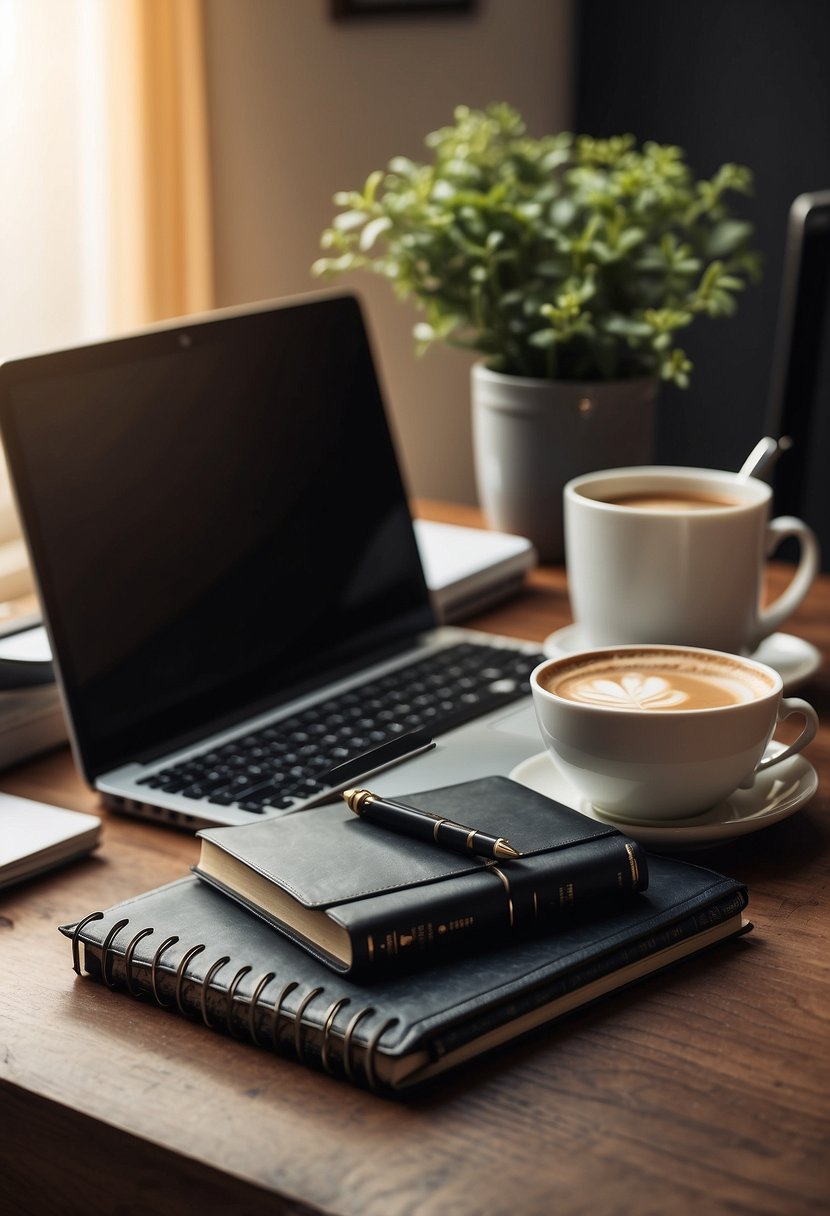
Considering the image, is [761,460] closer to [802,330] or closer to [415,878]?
[802,330]

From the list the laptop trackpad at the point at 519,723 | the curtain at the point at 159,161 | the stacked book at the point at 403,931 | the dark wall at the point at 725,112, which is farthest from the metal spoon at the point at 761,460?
the dark wall at the point at 725,112

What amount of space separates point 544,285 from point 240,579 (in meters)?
0.47

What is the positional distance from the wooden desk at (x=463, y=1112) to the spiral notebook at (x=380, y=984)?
0.03 feet

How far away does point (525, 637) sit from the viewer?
1.23 meters

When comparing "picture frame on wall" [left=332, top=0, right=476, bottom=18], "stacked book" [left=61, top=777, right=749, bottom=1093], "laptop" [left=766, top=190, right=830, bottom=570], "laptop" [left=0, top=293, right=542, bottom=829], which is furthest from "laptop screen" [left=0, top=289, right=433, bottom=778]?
"picture frame on wall" [left=332, top=0, right=476, bottom=18]

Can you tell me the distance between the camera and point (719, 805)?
32.6 inches

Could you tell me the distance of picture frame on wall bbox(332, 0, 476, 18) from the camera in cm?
173

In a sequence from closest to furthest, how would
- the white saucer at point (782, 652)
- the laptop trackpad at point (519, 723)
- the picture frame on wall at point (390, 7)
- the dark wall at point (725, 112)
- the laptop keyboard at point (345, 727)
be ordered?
the laptop keyboard at point (345, 727), the laptop trackpad at point (519, 723), the white saucer at point (782, 652), the picture frame on wall at point (390, 7), the dark wall at point (725, 112)

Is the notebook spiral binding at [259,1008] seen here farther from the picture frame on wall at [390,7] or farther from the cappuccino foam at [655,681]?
the picture frame on wall at [390,7]

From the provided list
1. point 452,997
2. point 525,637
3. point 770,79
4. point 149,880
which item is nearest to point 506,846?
point 452,997

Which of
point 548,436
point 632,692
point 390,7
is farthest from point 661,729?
point 390,7

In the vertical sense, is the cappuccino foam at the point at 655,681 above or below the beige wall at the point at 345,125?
below

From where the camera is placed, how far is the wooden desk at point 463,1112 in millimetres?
542

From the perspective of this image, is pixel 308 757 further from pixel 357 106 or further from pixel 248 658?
pixel 357 106
